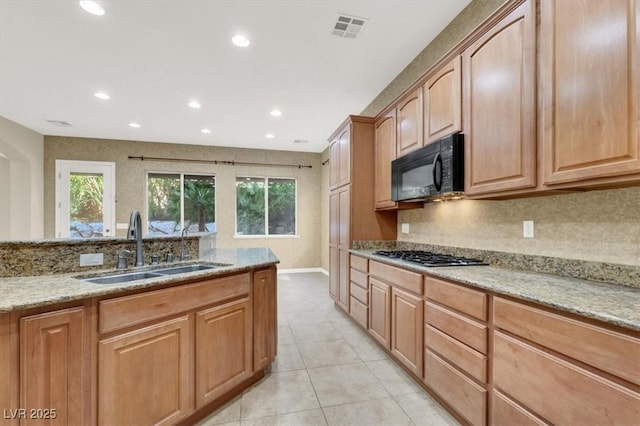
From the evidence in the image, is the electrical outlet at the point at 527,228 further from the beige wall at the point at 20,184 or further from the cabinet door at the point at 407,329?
the beige wall at the point at 20,184

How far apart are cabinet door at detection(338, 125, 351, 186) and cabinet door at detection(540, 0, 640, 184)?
7.28ft

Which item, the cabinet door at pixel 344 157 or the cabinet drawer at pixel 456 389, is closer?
the cabinet drawer at pixel 456 389

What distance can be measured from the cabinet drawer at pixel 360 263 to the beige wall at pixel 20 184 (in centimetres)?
586

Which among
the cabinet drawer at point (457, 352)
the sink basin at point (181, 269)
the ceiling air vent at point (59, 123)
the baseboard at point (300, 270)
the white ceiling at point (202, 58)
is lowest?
the baseboard at point (300, 270)

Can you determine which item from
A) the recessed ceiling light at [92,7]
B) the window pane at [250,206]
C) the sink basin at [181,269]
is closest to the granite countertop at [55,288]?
the sink basin at [181,269]

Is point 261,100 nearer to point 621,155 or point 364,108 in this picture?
point 364,108

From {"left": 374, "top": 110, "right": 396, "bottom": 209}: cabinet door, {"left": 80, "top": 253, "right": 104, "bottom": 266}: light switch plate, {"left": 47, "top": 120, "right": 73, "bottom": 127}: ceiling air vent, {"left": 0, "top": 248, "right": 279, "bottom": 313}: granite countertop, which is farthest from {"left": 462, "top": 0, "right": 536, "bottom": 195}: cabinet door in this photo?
{"left": 47, "top": 120, "right": 73, "bottom": 127}: ceiling air vent

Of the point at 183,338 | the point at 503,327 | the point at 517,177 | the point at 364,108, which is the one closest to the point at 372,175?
the point at 364,108

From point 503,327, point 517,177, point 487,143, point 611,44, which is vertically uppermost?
point 611,44

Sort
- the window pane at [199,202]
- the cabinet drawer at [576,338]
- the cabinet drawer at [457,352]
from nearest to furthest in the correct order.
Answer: the cabinet drawer at [576,338] → the cabinet drawer at [457,352] → the window pane at [199,202]

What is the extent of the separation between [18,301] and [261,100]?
3.58 meters

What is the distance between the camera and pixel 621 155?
1.20 m

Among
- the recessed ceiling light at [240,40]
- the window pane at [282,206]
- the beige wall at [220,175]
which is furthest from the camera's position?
the window pane at [282,206]

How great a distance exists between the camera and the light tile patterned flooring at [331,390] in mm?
1846
